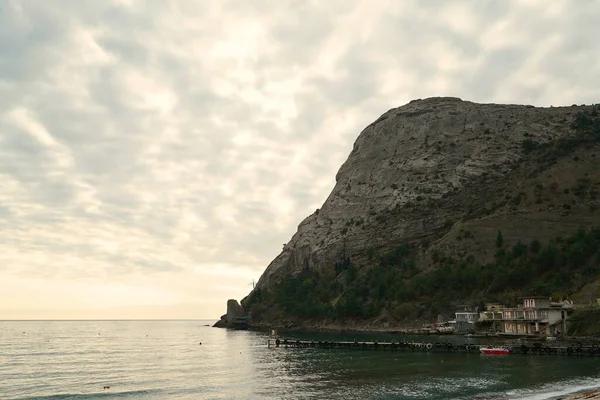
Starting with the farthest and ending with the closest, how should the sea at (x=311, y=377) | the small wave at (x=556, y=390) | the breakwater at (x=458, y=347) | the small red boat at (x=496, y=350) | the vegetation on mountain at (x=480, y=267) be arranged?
the vegetation on mountain at (x=480, y=267)
the small red boat at (x=496, y=350)
the breakwater at (x=458, y=347)
the sea at (x=311, y=377)
the small wave at (x=556, y=390)

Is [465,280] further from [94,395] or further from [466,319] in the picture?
[94,395]

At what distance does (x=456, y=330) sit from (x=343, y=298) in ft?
169

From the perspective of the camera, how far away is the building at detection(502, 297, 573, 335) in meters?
110

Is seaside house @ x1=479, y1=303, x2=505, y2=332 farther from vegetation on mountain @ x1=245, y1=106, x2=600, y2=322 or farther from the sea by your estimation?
the sea

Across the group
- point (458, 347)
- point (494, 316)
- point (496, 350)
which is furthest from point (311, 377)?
point (494, 316)

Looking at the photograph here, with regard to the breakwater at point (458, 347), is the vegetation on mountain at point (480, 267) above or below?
above

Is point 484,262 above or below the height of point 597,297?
above

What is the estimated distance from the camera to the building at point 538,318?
4323 inches

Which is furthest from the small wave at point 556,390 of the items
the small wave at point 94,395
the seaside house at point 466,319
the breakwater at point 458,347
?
the seaside house at point 466,319

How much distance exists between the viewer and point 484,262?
157 metres

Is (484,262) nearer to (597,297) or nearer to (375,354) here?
(597,297)

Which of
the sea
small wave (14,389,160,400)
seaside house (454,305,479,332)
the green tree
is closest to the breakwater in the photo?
the sea

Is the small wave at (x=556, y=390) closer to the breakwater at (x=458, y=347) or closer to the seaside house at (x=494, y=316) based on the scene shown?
the breakwater at (x=458, y=347)


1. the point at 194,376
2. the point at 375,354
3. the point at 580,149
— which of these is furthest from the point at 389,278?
the point at 194,376
